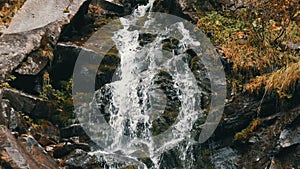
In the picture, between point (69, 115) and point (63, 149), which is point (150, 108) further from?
point (63, 149)

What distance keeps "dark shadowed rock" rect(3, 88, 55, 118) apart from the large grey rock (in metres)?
0.50

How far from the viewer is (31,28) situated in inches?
421

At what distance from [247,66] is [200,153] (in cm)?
255

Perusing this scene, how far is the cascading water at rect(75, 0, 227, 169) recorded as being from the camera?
385 inches

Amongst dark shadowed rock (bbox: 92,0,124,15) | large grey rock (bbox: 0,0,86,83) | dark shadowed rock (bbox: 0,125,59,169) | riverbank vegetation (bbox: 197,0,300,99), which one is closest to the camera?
dark shadowed rock (bbox: 0,125,59,169)

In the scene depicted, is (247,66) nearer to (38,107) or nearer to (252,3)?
(252,3)

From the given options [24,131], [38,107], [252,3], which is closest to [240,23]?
[252,3]

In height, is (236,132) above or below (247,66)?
below

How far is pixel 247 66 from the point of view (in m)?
10.7

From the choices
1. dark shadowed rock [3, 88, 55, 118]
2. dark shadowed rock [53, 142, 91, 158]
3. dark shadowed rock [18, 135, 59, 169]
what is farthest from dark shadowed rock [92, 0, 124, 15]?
dark shadowed rock [18, 135, 59, 169]

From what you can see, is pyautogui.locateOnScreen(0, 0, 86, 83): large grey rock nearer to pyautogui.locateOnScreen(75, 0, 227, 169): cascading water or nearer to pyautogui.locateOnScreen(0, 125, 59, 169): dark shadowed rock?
pyautogui.locateOnScreen(75, 0, 227, 169): cascading water

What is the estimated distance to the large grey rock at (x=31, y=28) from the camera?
9.68 metres

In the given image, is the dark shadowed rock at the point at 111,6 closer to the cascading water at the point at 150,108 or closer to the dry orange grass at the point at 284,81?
the cascading water at the point at 150,108

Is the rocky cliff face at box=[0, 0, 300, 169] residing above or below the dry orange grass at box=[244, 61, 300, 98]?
below
